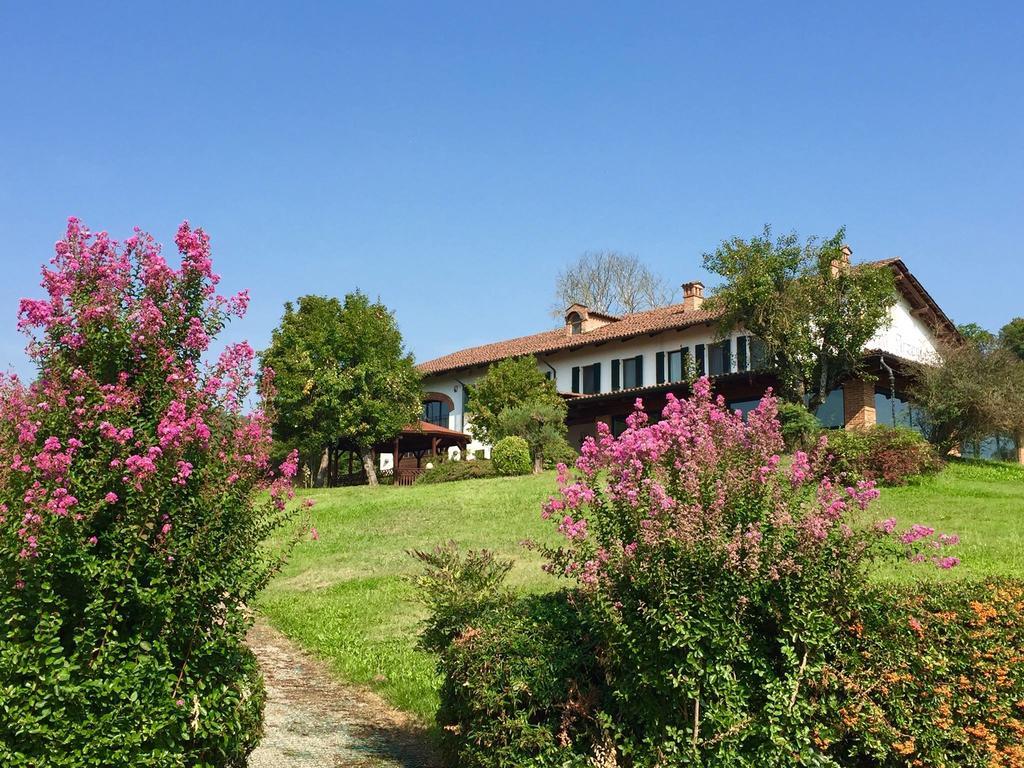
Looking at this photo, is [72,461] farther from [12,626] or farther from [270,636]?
[270,636]

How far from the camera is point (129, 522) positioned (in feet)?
15.1

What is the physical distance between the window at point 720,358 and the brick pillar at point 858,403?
452 centimetres

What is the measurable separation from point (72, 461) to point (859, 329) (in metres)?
25.4

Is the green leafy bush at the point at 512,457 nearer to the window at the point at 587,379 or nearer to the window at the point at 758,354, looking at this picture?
the window at the point at 758,354

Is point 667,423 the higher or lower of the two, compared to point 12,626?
higher

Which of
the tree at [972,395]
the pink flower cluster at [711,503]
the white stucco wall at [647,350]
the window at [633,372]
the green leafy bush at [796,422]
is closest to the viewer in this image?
the pink flower cluster at [711,503]

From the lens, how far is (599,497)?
5.50m

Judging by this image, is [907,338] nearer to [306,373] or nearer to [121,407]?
[306,373]

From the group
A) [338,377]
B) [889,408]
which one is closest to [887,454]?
[889,408]

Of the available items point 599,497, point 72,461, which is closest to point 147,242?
point 72,461

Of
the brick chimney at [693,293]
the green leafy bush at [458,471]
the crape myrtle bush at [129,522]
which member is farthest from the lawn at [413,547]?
the brick chimney at [693,293]

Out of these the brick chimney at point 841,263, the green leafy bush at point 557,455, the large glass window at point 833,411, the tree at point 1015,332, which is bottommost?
the green leafy bush at point 557,455

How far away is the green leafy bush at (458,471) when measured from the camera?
1190 inches

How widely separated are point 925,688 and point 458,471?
26.4 meters
